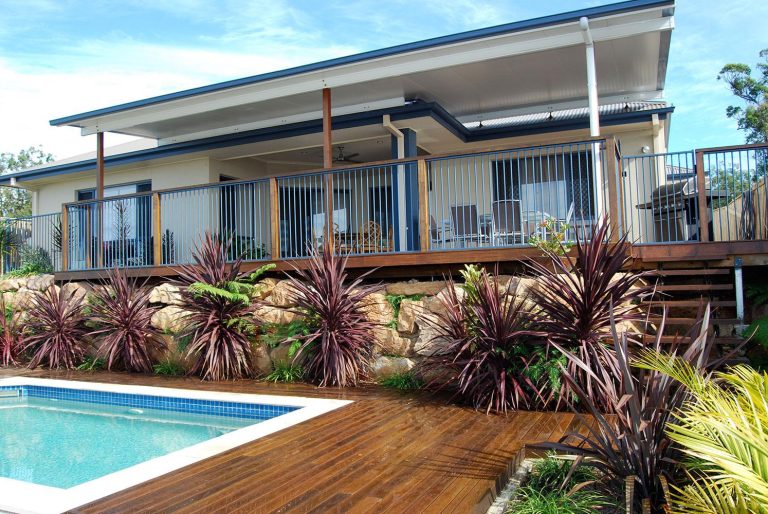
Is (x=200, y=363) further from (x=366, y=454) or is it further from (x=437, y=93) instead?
(x=437, y=93)

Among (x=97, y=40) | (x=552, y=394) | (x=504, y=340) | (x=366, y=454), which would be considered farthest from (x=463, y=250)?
(x=97, y=40)

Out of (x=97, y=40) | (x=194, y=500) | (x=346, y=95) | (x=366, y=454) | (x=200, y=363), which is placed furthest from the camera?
(x=97, y=40)

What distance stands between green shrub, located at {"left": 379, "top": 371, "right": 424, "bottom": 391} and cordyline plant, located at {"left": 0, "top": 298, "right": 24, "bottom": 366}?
719 centimetres

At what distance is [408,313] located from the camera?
7898 mm

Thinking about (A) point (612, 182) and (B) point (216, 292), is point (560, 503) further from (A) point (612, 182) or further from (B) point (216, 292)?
(B) point (216, 292)

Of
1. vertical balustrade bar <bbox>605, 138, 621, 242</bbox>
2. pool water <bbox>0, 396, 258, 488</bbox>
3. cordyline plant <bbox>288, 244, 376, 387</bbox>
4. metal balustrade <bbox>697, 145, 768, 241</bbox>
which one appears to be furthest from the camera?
cordyline plant <bbox>288, 244, 376, 387</bbox>

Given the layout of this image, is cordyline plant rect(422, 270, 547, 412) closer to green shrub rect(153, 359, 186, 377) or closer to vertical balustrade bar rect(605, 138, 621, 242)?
vertical balustrade bar rect(605, 138, 621, 242)

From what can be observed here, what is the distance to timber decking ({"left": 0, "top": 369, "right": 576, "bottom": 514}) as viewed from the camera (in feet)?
11.4

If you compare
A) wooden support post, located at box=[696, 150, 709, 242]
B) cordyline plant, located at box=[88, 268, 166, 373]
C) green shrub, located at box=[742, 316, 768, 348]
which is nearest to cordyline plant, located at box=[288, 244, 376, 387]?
cordyline plant, located at box=[88, 268, 166, 373]

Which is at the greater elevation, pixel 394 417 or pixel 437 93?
pixel 437 93

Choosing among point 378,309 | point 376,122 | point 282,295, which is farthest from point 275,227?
point 376,122

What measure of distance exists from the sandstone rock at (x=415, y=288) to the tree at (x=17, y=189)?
126ft

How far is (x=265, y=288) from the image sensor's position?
29.8ft

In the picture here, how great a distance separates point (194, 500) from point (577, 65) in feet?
28.9
